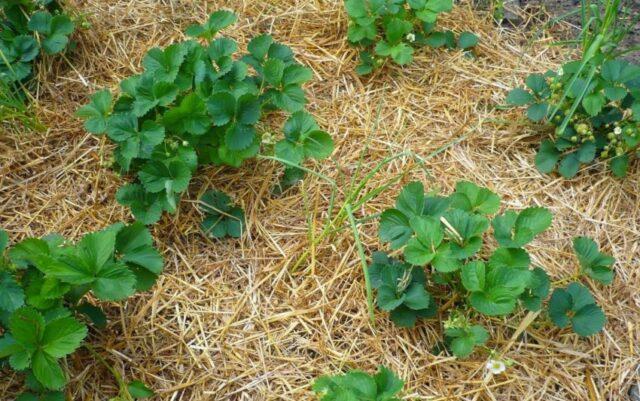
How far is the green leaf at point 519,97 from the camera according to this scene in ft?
7.18

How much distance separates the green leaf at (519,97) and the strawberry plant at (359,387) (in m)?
1.07

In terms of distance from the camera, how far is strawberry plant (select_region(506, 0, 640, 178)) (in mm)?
2070

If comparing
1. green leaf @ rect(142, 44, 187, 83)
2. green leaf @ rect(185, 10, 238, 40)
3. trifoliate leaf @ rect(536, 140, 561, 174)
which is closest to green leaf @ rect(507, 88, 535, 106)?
trifoliate leaf @ rect(536, 140, 561, 174)

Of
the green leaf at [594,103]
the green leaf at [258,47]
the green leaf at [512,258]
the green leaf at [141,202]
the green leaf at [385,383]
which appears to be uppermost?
the green leaf at [258,47]

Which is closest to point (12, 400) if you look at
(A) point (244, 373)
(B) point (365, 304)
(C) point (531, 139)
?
(A) point (244, 373)

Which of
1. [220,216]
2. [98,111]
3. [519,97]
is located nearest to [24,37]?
[98,111]

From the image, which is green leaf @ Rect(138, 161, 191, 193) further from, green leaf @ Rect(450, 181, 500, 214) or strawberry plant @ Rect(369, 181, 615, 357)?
green leaf @ Rect(450, 181, 500, 214)

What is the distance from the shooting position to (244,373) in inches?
67.7

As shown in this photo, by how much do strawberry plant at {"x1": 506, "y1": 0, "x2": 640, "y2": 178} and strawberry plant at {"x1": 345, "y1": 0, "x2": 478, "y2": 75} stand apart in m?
0.40

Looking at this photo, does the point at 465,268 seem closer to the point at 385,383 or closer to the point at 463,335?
the point at 463,335

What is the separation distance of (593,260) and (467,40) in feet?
3.28

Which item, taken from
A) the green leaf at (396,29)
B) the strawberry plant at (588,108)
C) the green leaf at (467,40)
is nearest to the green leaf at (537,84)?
the strawberry plant at (588,108)

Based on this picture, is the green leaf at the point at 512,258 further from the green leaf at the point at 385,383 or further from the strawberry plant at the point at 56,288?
A: the strawberry plant at the point at 56,288

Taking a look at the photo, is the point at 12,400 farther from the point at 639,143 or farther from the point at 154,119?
the point at 639,143
